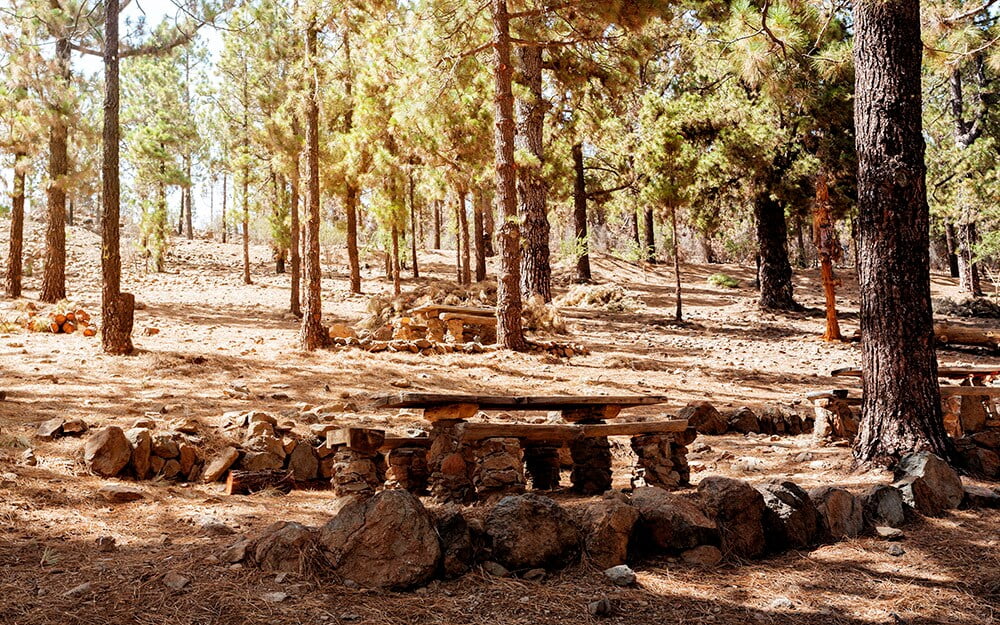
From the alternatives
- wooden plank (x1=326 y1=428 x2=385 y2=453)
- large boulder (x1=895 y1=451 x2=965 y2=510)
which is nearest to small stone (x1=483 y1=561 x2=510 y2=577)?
wooden plank (x1=326 y1=428 x2=385 y2=453)

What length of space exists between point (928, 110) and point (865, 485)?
35.6m

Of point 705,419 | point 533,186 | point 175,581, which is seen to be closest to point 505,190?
point 533,186

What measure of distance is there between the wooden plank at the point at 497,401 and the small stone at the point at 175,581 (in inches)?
68.7

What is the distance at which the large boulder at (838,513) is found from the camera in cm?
440

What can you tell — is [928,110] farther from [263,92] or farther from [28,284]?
[28,284]

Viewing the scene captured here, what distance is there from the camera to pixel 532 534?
12.5ft

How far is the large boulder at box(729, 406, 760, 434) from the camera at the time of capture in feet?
26.5

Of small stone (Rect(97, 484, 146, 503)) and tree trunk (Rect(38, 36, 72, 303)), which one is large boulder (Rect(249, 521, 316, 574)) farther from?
tree trunk (Rect(38, 36, 72, 303))

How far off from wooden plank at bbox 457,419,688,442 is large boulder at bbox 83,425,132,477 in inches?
104

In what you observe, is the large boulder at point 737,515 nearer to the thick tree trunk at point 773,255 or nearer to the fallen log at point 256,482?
the fallen log at point 256,482

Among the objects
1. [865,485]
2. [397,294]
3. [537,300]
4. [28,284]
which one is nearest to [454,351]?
[537,300]

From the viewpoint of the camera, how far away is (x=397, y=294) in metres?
16.9

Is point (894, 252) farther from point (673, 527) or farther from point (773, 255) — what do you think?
point (773, 255)

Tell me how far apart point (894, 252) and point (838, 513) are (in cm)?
244
